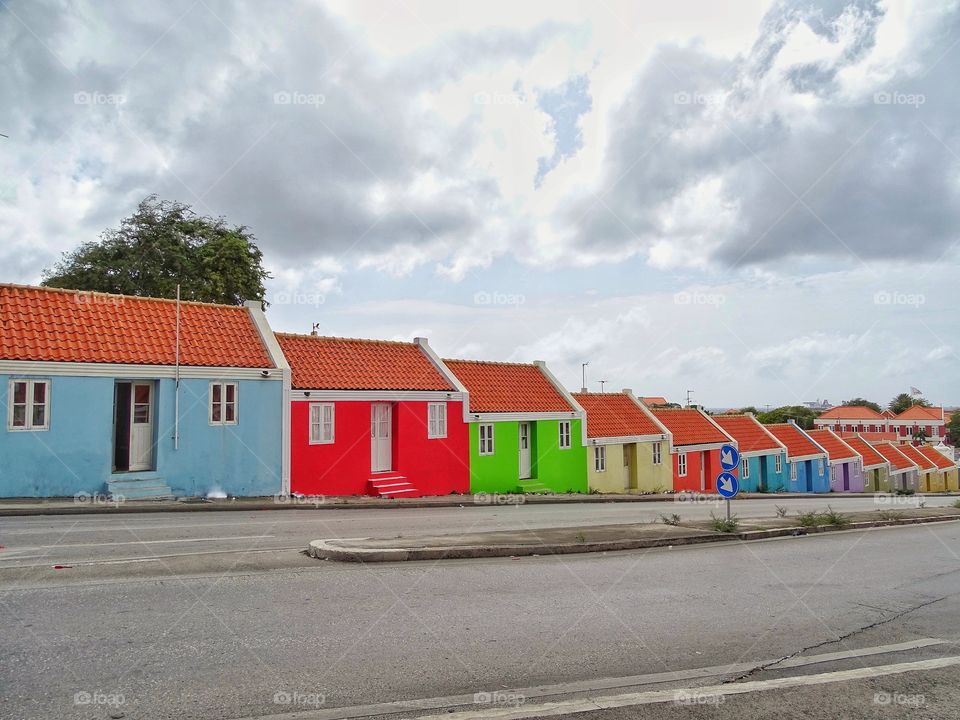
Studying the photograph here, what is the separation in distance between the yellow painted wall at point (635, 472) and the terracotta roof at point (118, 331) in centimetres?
1640

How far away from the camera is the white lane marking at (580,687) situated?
4.67 m

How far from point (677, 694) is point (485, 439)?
68.1ft

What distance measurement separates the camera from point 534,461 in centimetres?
2798

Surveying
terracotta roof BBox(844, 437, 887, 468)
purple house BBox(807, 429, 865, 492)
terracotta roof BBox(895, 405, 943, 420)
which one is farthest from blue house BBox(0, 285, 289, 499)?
terracotta roof BBox(895, 405, 943, 420)

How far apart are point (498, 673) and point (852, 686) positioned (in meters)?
2.86

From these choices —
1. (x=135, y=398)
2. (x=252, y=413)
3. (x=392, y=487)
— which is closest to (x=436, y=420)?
(x=392, y=487)

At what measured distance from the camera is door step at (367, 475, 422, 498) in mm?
21609

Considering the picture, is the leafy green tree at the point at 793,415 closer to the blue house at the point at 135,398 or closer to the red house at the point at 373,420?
the red house at the point at 373,420

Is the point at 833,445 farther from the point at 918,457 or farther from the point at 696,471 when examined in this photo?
the point at 696,471

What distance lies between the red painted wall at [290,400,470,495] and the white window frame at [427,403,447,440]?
152 mm

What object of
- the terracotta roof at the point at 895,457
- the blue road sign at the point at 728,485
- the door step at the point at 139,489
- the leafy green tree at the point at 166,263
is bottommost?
the terracotta roof at the point at 895,457

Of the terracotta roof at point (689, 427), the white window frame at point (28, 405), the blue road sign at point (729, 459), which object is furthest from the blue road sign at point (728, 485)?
the terracotta roof at point (689, 427)

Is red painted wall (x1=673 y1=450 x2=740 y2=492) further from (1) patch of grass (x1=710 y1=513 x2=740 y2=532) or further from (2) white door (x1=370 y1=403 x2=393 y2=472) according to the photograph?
(1) patch of grass (x1=710 y1=513 x2=740 y2=532)

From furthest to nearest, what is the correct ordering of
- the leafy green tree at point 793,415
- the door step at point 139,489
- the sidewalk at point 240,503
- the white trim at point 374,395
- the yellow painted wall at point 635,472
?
the leafy green tree at point 793,415
the yellow painted wall at point 635,472
the white trim at point 374,395
the door step at point 139,489
the sidewalk at point 240,503
